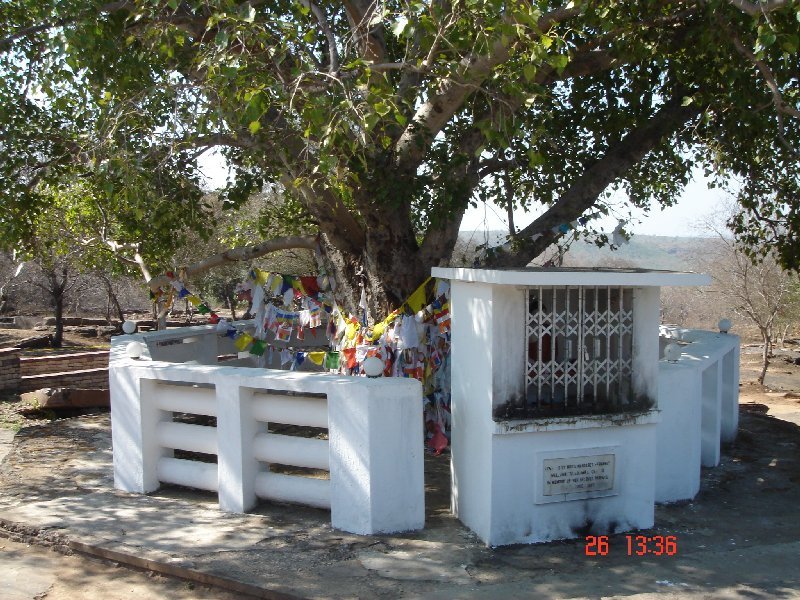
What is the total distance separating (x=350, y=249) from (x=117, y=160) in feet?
9.08

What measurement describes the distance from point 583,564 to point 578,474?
0.70 m

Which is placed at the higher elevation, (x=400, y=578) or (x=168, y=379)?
(x=168, y=379)

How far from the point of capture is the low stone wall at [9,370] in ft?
42.0

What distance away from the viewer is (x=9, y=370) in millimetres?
12883

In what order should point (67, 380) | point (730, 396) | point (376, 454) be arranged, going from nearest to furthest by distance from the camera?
1. point (376, 454)
2. point (730, 396)
3. point (67, 380)

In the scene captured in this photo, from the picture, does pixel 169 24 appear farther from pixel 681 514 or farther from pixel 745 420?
pixel 745 420

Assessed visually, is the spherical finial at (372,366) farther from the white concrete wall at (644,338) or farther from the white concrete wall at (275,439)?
the white concrete wall at (644,338)

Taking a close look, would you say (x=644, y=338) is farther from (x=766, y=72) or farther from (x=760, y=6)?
(x=766, y=72)

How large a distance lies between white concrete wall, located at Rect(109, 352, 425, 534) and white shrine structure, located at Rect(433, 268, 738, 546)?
1.72 feet

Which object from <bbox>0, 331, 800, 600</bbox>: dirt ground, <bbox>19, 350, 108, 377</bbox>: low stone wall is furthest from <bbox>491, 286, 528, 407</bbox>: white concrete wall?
<bbox>19, 350, 108, 377</bbox>: low stone wall

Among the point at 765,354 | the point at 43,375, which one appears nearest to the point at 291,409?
the point at 43,375

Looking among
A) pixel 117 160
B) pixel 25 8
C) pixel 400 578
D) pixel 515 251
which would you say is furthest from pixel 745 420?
pixel 25 8

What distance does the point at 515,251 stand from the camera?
9.10m
